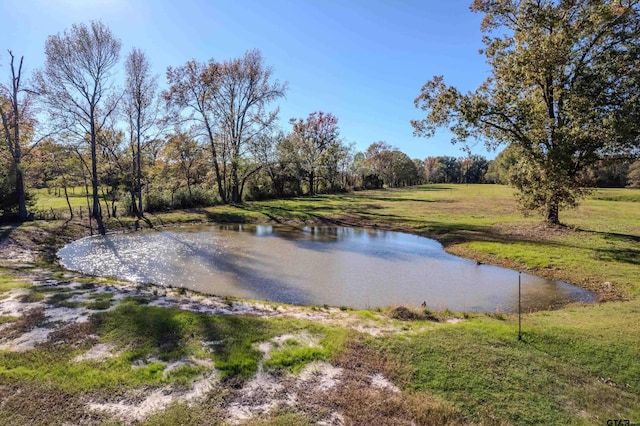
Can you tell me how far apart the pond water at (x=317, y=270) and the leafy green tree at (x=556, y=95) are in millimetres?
5856

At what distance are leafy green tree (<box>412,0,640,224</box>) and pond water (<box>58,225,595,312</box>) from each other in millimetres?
5856

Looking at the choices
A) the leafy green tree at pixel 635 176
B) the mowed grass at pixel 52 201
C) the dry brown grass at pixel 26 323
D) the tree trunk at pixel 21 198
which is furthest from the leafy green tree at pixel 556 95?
the leafy green tree at pixel 635 176

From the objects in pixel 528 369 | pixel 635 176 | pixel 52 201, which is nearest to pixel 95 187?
pixel 52 201

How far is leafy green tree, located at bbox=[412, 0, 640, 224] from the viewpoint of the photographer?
13711 millimetres

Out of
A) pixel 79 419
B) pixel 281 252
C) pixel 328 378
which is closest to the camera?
pixel 79 419

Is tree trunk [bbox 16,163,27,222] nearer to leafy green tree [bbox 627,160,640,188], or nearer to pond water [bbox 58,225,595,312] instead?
pond water [bbox 58,225,595,312]

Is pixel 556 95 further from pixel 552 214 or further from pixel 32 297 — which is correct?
pixel 32 297

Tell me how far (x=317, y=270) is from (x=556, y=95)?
13.3 m

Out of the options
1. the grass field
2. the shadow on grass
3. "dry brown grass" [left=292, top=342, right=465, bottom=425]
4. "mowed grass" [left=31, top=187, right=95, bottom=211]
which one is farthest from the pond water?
"mowed grass" [left=31, top=187, right=95, bottom=211]

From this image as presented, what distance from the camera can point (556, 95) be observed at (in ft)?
48.8

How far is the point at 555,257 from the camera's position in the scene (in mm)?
13609

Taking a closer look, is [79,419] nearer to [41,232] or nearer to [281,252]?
[281,252]

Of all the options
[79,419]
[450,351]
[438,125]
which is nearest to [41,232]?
[79,419]

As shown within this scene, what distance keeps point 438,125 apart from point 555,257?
8.95m
